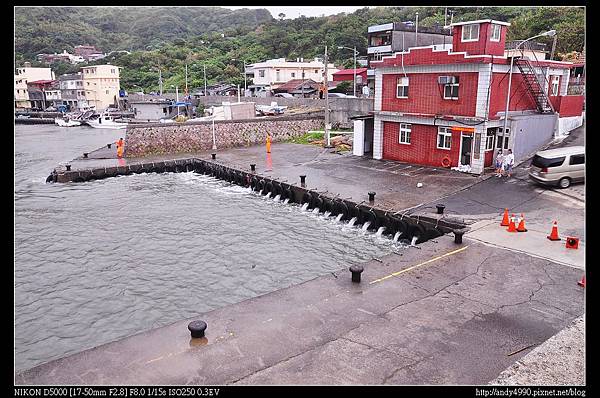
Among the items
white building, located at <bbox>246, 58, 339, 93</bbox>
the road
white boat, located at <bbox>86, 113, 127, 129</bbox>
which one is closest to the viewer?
the road

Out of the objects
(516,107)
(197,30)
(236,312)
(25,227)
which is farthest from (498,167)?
(197,30)

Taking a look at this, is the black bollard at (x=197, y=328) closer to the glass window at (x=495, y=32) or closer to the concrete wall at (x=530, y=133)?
the concrete wall at (x=530, y=133)

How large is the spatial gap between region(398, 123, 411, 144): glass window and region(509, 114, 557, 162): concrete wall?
5817mm

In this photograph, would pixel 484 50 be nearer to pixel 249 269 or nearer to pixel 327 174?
pixel 327 174

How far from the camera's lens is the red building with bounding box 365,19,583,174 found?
896 inches

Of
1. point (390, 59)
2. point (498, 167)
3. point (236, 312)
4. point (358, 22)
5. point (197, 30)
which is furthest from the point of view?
point (197, 30)

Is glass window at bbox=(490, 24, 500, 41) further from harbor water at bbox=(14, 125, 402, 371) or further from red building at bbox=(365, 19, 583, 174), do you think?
harbor water at bbox=(14, 125, 402, 371)

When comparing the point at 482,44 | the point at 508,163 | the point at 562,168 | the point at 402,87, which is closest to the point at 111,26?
the point at 402,87

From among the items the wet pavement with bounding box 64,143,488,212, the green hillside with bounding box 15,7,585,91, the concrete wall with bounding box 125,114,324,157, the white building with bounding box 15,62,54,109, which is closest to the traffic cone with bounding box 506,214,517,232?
the wet pavement with bounding box 64,143,488,212

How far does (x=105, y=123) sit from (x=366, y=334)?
67.3 metres

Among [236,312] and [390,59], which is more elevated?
[390,59]

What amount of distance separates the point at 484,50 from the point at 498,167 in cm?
620

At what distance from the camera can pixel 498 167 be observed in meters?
22.4

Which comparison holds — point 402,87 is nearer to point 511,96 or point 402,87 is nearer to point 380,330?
point 511,96
